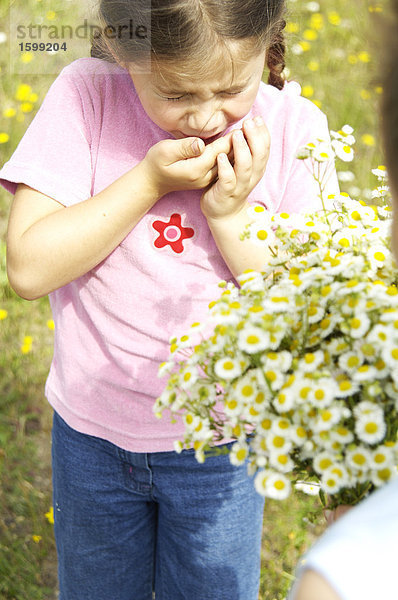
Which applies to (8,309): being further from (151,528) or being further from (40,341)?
(151,528)

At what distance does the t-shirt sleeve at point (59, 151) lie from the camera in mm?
1096

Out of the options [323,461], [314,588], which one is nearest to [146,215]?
[323,461]

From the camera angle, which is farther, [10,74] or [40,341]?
[10,74]

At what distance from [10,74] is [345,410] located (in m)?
2.78

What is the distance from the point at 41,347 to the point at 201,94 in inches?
59.5

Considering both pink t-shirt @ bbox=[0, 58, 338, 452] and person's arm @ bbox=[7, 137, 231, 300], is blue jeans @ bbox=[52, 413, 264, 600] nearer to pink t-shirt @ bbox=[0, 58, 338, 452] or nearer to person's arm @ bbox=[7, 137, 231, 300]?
pink t-shirt @ bbox=[0, 58, 338, 452]

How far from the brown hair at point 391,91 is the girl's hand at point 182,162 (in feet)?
1.35

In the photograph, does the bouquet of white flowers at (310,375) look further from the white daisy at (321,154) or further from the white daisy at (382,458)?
the white daisy at (321,154)

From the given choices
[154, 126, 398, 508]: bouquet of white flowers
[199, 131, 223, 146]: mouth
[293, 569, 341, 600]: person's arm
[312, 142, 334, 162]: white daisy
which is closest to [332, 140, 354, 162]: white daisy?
[312, 142, 334, 162]: white daisy

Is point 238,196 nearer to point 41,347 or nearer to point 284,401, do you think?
point 284,401

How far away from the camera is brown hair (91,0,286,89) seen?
98 cm

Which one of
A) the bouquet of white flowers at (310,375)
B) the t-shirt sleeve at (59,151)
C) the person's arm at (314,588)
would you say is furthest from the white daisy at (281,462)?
the t-shirt sleeve at (59,151)

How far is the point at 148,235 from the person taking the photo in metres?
1.15

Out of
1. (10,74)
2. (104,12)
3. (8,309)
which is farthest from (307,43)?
(104,12)
